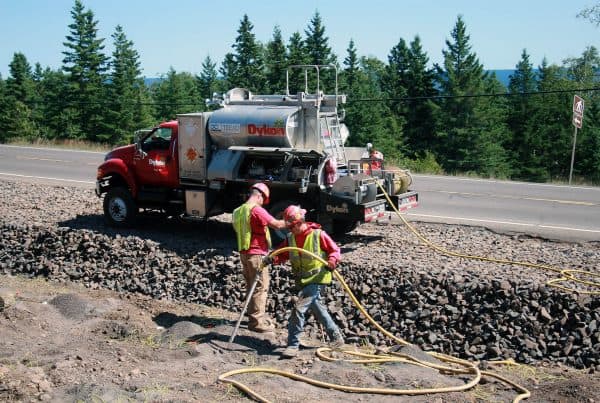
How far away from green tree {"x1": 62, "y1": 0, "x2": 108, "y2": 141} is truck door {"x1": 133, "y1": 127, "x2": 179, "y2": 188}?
41239mm

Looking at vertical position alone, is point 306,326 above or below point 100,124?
below

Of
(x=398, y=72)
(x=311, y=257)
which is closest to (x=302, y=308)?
(x=311, y=257)

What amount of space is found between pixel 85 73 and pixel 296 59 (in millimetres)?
17356

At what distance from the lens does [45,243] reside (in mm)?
13453

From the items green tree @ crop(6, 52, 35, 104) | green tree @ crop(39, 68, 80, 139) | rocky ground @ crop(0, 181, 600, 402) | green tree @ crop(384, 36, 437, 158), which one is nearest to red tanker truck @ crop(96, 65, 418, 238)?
rocky ground @ crop(0, 181, 600, 402)

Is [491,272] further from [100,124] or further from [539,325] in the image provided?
[100,124]

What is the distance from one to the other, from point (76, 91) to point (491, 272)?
4933cm

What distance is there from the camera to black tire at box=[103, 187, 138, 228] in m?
14.2

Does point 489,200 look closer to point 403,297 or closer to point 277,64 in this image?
point 403,297

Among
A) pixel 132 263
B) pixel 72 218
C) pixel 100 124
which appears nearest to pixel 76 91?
pixel 100 124

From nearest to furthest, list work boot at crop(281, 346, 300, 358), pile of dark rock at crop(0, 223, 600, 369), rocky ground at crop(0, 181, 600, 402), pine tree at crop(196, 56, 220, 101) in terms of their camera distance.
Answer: rocky ground at crop(0, 181, 600, 402), work boot at crop(281, 346, 300, 358), pile of dark rock at crop(0, 223, 600, 369), pine tree at crop(196, 56, 220, 101)

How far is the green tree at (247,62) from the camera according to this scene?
53531 millimetres

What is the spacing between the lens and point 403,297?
392 inches

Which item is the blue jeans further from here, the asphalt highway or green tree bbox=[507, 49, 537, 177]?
green tree bbox=[507, 49, 537, 177]
